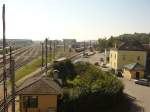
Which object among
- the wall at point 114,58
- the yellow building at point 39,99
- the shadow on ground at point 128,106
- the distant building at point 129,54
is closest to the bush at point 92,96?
the shadow on ground at point 128,106

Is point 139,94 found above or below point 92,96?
below

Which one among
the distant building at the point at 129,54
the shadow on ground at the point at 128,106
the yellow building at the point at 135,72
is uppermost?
the distant building at the point at 129,54

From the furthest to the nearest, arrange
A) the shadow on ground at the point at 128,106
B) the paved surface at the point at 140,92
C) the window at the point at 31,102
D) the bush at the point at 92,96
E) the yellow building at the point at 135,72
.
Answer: the yellow building at the point at 135,72 → the paved surface at the point at 140,92 → the shadow on ground at the point at 128,106 → the window at the point at 31,102 → the bush at the point at 92,96

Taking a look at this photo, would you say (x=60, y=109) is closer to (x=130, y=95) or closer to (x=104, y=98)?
(x=104, y=98)

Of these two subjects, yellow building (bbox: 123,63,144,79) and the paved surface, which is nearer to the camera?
the paved surface

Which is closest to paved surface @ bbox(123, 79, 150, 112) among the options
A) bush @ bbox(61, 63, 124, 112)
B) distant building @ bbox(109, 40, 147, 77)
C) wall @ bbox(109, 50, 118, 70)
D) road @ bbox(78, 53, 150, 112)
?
road @ bbox(78, 53, 150, 112)

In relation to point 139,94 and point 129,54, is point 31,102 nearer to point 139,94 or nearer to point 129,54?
point 139,94

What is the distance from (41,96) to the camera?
28.9 meters

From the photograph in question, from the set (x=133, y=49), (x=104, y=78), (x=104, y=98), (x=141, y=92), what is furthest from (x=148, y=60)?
(x=104, y=98)

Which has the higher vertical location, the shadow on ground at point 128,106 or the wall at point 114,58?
the wall at point 114,58

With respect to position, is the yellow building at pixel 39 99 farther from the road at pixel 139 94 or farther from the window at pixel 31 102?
the road at pixel 139 94

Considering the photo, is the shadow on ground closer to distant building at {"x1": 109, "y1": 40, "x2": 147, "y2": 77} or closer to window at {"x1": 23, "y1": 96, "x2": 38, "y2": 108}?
window at {"x1": 23, "y1": 96, "x2": 38, "y2": 108}

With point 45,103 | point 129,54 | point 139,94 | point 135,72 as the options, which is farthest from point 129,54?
point 45,103

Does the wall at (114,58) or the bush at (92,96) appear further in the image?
the wall at (114,58)
